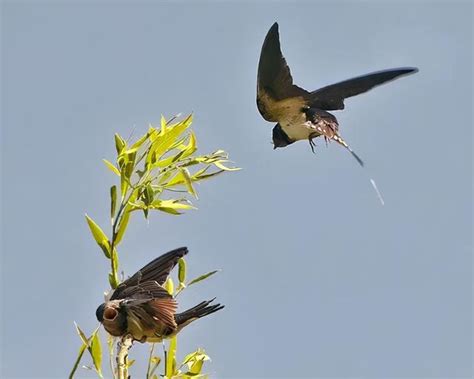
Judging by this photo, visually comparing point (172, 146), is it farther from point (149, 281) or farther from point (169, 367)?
point (169, 367)

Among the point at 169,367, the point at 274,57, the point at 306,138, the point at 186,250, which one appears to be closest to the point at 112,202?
the point at 186,250

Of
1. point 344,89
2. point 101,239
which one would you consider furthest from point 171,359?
point 344,89

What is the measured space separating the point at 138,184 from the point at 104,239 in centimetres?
14

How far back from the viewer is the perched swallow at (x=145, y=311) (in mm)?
1683

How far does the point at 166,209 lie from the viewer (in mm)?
1813

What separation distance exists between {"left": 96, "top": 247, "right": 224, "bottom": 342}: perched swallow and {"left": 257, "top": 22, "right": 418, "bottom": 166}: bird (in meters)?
0.75

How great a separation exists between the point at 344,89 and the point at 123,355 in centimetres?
115

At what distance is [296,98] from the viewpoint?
8.01 feet

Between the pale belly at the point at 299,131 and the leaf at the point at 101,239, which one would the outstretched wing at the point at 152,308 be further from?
the pale belly at the point at 299,131

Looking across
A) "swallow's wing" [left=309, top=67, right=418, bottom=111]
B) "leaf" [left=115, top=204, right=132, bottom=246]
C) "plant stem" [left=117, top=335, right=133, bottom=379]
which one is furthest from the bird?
"plant stem" [left=117, top=335, right=133, bottom=379]

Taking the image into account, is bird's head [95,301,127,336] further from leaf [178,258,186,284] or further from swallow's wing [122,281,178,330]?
leaf [178,258,186,284]

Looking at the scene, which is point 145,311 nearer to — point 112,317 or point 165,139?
point 112,317

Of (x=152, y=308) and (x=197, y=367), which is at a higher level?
(x=152, y=308)

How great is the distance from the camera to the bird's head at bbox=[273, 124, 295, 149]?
8.39 ft
